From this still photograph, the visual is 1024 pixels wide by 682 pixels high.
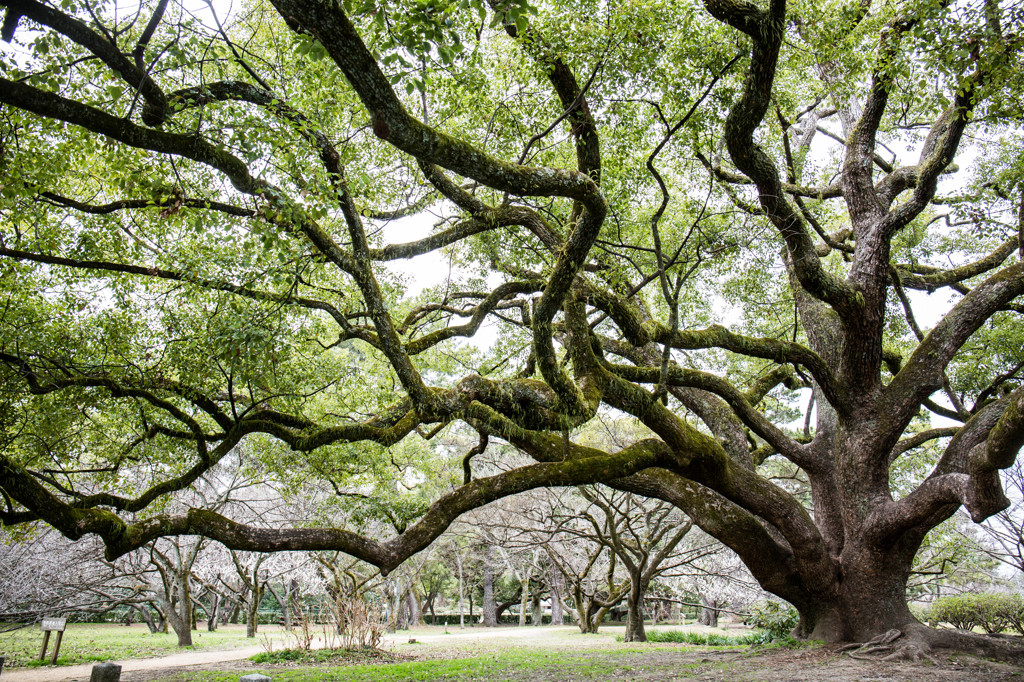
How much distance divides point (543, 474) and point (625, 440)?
1308 centimetres

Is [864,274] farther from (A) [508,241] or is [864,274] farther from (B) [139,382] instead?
(B) [139,382]

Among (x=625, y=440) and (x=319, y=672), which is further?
(x=625, y=440)

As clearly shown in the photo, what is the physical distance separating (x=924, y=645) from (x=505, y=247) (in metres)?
7.17

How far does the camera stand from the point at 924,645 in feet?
21.0

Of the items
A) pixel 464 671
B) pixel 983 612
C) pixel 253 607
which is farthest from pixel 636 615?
pixel 253 607

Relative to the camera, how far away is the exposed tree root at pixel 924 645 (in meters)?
6.30

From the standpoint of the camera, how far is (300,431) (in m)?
6.16

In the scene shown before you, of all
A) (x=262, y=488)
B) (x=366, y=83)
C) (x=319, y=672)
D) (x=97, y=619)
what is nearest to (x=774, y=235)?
(x=366, y=83)

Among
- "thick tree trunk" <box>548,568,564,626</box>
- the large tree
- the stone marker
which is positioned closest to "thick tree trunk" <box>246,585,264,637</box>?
the large tree

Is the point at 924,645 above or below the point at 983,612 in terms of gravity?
above

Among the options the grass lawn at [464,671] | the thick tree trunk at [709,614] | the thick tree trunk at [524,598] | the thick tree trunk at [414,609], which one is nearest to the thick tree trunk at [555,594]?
the thick tree trunk at [524,598]

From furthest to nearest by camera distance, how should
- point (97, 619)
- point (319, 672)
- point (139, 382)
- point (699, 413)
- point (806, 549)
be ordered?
point (97, 619) → point (699, 413) → point (319, 672) → point (806, 549) → point (139, 382)

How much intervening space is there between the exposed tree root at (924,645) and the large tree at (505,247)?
114 mm

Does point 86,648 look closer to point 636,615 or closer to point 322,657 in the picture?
point 322,657
